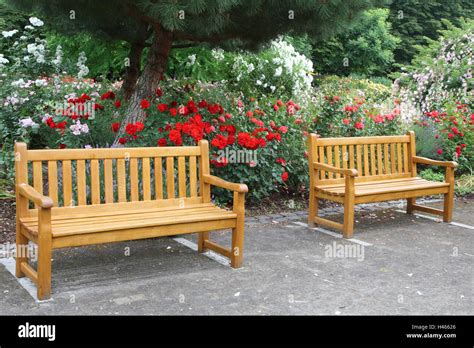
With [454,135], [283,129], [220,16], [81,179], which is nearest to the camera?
[81,179]

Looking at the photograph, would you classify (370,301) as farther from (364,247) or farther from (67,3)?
(67,3)

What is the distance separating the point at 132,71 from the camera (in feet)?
27.3

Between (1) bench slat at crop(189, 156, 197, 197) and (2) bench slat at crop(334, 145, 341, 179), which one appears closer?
(1) bench slat at crop(189, 156, 197, 197)

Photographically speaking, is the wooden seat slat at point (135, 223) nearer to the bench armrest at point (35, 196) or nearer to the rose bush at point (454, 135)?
the bench armrest at point (35, 196)

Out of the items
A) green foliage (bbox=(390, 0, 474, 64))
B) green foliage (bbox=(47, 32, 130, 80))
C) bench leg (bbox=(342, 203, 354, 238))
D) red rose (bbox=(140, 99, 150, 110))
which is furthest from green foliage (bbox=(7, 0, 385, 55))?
green foliage (bbox=(390, 0, 474, 64))

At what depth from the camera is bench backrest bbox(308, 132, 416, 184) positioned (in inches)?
255

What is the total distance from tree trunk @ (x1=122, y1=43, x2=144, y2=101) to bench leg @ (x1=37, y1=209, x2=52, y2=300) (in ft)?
14.2

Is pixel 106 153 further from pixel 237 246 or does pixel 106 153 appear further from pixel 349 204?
pixel 349 204

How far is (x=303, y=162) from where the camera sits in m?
7.57

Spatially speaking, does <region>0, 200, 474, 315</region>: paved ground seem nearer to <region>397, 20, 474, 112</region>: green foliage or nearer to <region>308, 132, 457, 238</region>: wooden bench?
<region>308, 132, 457, 238</region>: wooden bench

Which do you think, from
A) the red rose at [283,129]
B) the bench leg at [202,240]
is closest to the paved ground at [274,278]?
the bench leg at [202,240]

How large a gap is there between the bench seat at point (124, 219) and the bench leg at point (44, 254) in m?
0.07

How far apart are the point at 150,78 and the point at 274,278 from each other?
324 centimetres

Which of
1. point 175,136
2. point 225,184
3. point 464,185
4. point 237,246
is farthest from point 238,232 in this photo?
point 464,185
